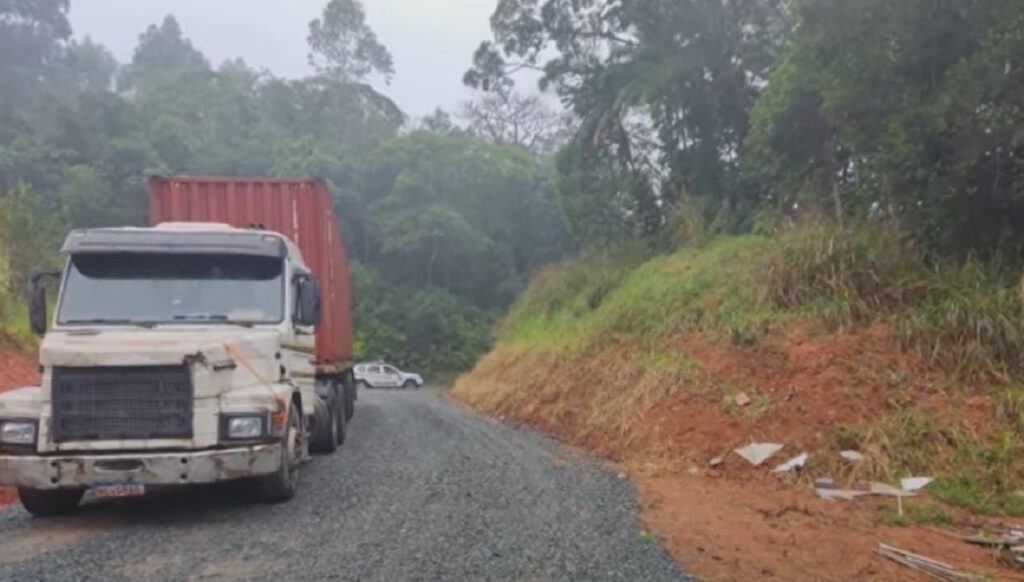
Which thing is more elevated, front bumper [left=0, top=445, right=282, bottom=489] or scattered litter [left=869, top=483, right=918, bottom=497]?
front bumper [left=0, top=445, right=282, bottom=489]

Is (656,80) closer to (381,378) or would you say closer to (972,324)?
(972,324)

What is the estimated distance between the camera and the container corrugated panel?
1045 centimetres

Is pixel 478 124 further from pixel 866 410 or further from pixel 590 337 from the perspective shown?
pixel 866 410

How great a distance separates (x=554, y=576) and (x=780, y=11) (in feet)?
60.5

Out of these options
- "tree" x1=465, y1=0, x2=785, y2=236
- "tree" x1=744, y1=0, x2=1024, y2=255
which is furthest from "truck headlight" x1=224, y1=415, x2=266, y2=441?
"tree" x1=465, y1=0, x2=785, y2=236

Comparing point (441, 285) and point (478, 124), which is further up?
point (478, 124)

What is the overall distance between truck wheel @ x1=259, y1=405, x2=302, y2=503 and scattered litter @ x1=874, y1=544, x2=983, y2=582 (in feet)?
15.4

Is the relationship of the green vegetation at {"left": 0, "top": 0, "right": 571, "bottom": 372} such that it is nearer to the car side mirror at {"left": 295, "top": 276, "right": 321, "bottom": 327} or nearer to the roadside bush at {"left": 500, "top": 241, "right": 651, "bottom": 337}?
the roadside bush at {"left": 500, "top": 241, "right": 651, "bottom": 337}

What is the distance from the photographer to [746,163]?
1772cm

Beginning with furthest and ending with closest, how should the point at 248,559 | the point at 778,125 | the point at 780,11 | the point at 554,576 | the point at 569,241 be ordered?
the point at 569,241
the point at 780,11
the point at 778,125
the point at 248,559
the point at 554,576

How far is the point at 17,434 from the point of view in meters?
6.55

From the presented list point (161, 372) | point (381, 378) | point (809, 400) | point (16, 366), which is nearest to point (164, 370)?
point (161, 372)

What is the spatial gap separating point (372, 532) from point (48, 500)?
2.85 metres

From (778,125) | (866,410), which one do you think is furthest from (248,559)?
(778,125)
